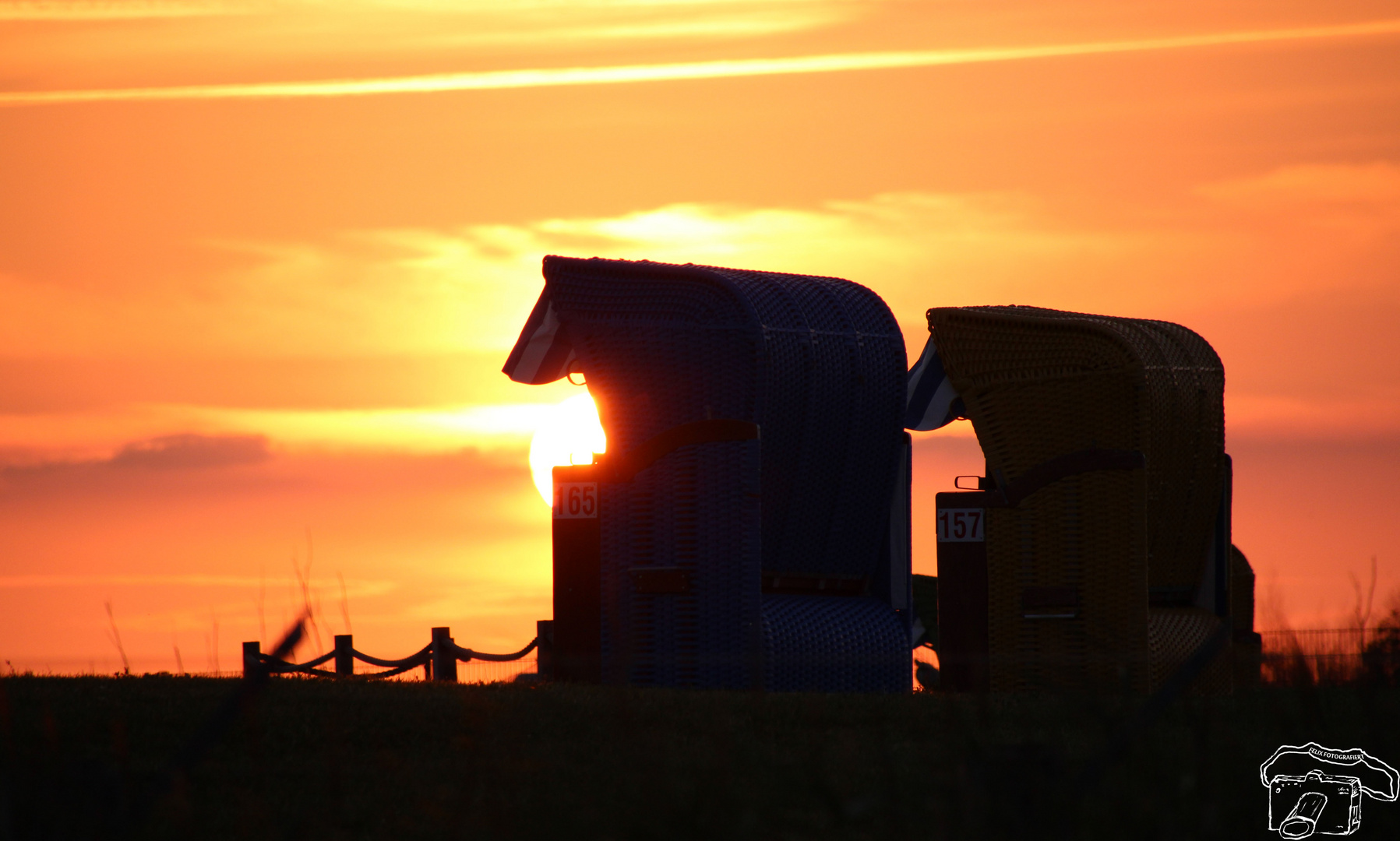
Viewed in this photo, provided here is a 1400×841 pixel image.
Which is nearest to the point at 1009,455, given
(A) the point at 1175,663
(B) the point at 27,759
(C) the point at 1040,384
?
(C) the point at 1040,384

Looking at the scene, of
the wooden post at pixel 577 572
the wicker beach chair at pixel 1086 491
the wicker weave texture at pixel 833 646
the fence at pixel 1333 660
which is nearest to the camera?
the fence at pixel 1333 660

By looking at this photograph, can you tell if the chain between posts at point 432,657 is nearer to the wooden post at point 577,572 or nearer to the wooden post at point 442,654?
the wooden post at point 442,654

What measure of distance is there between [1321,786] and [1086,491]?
291 inches

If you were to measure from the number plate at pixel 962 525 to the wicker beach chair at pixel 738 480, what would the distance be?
45cm

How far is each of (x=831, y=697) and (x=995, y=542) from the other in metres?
4.19

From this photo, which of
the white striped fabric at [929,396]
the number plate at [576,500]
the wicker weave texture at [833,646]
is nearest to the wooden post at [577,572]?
the number plate at [576,500]

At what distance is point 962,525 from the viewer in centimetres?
1781

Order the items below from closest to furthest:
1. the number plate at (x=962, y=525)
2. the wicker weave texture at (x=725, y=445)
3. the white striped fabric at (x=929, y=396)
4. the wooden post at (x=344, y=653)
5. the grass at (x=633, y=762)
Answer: the grass at (x=633, y=762) < the wicker weave texture at (x=725, y=445) < the number plate at (x=962, y=525) < the white striped fabric at (x=929, y=396) < the wooden post at (x=344, y=653)

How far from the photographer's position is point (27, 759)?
1021cm

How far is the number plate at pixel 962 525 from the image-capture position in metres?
17.7

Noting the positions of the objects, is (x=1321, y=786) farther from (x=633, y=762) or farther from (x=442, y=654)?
(x=442, y=654)

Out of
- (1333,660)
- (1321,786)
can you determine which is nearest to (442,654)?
(1333,660)

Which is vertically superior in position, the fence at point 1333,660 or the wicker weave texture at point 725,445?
the wicker weave texture at point 725,445

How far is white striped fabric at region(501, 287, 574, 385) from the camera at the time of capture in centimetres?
1853
